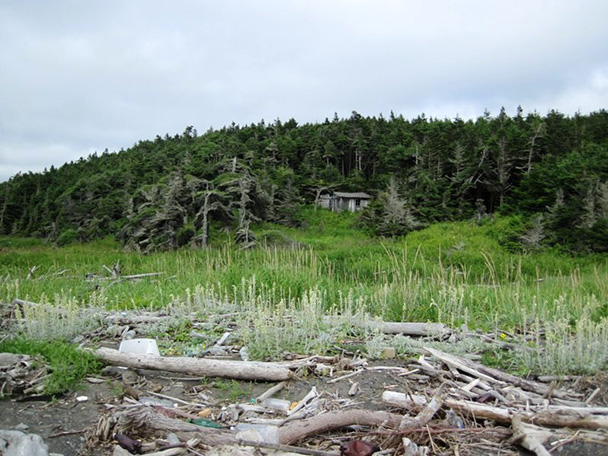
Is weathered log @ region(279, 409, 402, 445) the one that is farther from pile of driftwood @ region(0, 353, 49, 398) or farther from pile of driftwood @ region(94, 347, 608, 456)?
pile of driftwood @ region(0, 353, 49, 398)

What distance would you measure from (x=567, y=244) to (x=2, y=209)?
181 ft

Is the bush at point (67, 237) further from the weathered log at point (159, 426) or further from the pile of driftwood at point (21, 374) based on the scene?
the weathered log at point (159, 426)

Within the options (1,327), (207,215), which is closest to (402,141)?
(207,215)

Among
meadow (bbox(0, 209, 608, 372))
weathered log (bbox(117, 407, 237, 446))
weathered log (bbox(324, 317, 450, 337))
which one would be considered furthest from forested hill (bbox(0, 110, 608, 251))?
weathered log (bbox(117, 407, 237, 446))

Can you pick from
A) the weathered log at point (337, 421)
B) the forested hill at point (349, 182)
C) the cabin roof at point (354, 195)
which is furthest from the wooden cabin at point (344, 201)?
the weathered log at point (337, 421)

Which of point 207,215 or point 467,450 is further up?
point 207,215

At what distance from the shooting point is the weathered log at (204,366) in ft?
14.0

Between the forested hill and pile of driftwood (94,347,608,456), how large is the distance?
61.6 ft

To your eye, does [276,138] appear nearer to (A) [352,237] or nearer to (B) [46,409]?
(A) [352,237]

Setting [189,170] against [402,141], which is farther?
[402,141]

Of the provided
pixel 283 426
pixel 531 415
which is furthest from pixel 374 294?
pixel 283 426

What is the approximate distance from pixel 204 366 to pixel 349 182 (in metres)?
41.3

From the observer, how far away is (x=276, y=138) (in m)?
51.8

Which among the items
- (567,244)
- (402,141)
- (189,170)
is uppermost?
(402,141)
